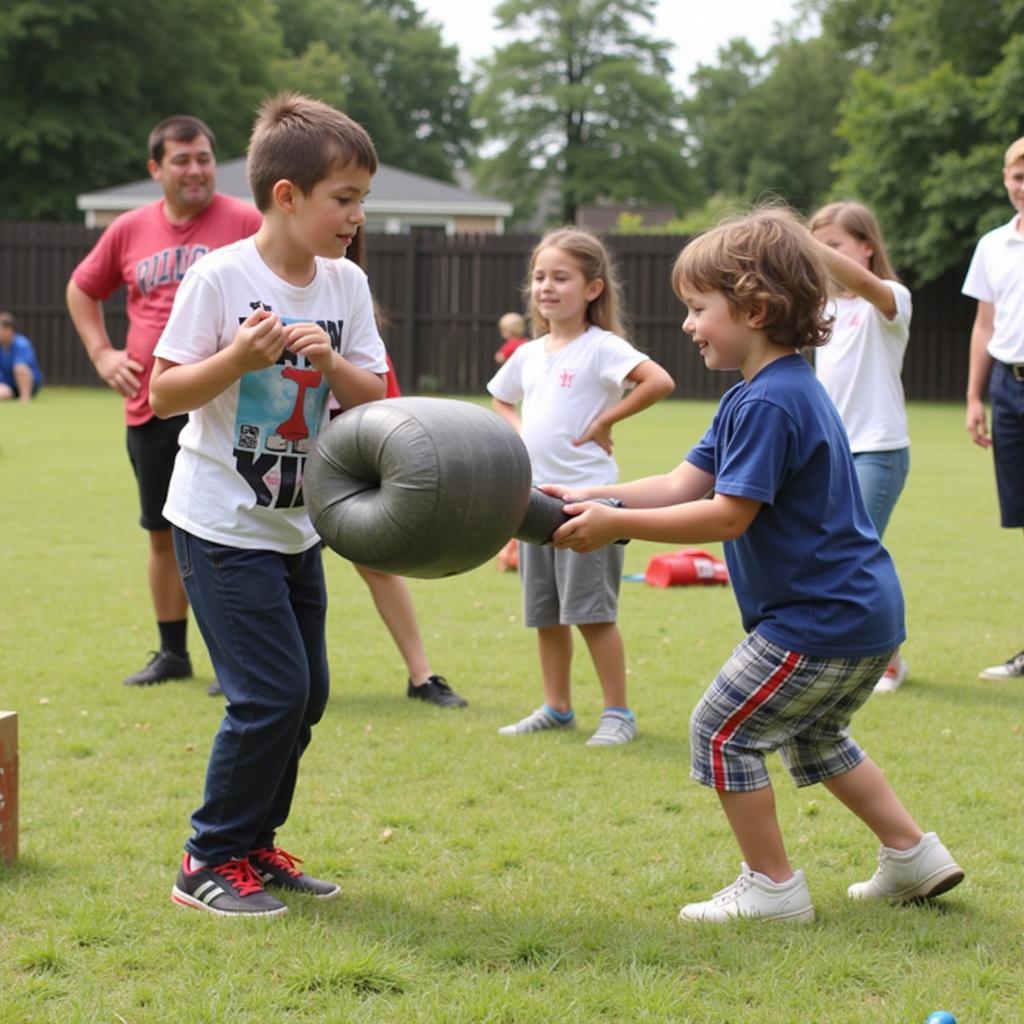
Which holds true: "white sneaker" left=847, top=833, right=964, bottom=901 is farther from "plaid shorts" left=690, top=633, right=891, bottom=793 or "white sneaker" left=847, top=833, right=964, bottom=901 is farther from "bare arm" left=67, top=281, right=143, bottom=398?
"bare arm" left=67, top=281, right=143, bottom=398

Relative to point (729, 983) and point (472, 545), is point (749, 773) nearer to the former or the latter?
point (729, 983)

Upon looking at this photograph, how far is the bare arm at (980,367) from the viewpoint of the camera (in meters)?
7.60

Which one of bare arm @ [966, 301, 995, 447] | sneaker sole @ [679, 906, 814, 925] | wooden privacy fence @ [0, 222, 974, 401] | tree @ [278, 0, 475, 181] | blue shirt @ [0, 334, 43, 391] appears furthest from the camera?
tree @ [278, 0, 475, 181]

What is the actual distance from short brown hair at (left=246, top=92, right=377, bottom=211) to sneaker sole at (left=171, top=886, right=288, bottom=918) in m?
1.96

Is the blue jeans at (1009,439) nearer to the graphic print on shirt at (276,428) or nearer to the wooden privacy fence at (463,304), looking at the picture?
the graphic print on shirt at (276,428)

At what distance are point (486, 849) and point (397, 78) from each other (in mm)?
92162

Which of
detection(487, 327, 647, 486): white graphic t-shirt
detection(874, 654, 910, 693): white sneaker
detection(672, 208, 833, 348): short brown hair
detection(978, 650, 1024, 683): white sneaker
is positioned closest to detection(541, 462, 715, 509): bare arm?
detection(672, 208, 833, 348): short brown hair

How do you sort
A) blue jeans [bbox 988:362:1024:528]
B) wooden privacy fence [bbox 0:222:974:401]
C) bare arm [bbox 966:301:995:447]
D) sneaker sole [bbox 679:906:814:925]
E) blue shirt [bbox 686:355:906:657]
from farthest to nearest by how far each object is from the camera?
wooden privacy fence [bbox 0:222:974:401] < bare arm [bbox 966:301:995:447] < blue jeans [bbox 988:362:1024:528] < sneaker sole [bbox 679:906:814:925] < blue shirt [bbox 686:355:906:657]

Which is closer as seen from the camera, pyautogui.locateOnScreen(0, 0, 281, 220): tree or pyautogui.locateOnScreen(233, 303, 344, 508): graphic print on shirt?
pyautogui.locateOnScreen(233, 303, 344, 508): graphic print on shirt

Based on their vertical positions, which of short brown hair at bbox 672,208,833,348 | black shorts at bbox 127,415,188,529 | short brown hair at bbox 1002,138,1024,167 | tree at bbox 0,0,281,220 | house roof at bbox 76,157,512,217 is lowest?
black shorts at bbox 127,415,188,529

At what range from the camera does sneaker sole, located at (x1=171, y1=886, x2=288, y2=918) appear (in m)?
4.02

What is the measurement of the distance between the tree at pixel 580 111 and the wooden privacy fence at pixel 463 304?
4459cm

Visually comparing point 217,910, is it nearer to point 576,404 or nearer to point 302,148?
point 302,148

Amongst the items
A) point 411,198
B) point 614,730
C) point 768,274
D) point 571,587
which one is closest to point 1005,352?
point 571,587
